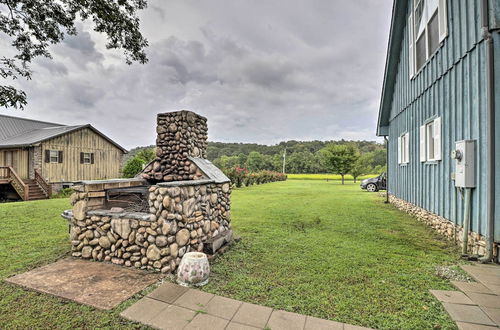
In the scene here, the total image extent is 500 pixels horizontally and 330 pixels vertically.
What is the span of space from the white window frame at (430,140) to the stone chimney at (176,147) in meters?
5.70

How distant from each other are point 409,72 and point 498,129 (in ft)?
15.9

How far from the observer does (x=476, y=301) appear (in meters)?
2.50

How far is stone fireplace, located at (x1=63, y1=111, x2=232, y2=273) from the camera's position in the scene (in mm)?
3438

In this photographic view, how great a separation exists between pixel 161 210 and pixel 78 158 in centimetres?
1876

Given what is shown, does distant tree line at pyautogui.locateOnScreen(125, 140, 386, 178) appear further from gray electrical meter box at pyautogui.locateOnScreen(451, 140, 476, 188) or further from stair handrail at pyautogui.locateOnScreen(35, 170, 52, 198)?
gray electrical meter box at pyautogui.locateOnScreen(451, 140, 476, 188)

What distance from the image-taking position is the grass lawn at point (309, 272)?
7.54 ft

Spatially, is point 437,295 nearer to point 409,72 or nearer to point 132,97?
point 409,72

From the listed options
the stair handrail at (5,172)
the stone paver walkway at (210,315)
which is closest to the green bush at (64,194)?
the stair handrail at (5,172)

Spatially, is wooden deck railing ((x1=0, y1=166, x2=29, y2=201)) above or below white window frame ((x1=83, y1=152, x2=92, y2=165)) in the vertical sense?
below

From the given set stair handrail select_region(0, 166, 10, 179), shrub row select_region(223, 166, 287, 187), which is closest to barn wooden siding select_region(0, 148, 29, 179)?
stair handrail select_region(0, 166, 10, 179)

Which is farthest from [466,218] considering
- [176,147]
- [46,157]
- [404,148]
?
[46,157]

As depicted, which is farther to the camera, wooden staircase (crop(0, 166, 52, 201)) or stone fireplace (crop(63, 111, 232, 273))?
wooden staircase (crop(0, 166, 52, 201))

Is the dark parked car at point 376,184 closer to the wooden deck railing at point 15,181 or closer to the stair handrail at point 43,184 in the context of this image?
the stair handrail at point 43,184

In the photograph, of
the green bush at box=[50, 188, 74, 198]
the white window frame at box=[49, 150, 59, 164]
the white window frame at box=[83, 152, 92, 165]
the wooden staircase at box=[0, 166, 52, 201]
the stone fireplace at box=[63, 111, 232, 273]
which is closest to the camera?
the stone fireplace at box=[63, 111, 232, 273]
